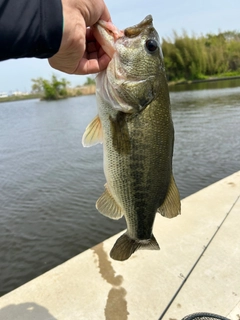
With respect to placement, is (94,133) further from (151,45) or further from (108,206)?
(151,45)

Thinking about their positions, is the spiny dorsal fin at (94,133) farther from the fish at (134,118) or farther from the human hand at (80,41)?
the human hand at (80,41)

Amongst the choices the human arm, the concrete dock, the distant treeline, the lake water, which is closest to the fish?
the human arm

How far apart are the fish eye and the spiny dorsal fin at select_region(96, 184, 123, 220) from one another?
2.90 ft

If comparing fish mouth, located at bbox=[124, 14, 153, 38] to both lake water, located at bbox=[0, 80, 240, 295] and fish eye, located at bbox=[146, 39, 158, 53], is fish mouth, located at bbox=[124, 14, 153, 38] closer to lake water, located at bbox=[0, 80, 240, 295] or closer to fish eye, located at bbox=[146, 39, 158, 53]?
fish eye, located at bbox=[146, 39, 158, 53]

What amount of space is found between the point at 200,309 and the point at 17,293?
73.4 inches

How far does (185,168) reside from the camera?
952 cm

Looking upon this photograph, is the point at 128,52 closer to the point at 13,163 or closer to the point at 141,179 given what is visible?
the point at 141,179

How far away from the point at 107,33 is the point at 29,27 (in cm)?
52

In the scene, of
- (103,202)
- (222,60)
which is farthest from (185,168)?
(222,60)

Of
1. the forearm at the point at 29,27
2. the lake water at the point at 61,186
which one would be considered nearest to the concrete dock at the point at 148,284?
the lake water at the point at 61,186

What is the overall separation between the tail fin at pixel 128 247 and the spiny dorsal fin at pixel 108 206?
0.18 meters

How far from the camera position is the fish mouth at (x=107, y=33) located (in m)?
1.71

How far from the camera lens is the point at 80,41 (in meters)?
1.60

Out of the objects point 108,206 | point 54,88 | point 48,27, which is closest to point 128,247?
point 108,206
